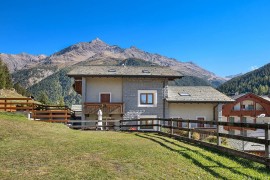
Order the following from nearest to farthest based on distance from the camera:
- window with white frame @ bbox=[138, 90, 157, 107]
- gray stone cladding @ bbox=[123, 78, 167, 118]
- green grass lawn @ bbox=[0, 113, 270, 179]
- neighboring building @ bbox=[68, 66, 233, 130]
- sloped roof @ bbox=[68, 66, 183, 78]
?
green grass lawn @ bbox=[0, 113, 270, 179]
sloped roof @ bbox=[68, 66, 183, 78]
neighboring building @ bbox=[68, 66, 233, 130]
gray stone cladding @ bbox=[123, 78, 167, 118]
window with white frame @ bbox=[138, 90, 157, 107]

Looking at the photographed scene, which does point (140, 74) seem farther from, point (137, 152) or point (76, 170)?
point (76, 170)

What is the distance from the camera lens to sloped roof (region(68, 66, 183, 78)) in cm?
3554

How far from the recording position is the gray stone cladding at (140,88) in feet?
119

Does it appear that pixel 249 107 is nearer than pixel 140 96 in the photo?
No

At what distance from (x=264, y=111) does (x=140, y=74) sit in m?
42.6

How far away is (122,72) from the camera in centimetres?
3669

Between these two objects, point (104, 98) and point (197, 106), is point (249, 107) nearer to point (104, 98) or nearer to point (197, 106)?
point (197, 106)

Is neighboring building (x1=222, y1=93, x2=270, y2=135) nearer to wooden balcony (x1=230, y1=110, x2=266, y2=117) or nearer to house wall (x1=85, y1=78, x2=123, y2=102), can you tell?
wooden balcony (x1=230, y1=110, x2=266, y2=117)

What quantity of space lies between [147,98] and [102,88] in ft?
17.6

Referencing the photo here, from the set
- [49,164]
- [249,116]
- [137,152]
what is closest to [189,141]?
[137,152]

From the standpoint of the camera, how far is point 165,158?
34.2 feet

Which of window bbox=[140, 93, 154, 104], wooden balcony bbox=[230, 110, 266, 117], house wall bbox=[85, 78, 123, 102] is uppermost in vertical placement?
house wall bbox=[85, 78, 123, 102]

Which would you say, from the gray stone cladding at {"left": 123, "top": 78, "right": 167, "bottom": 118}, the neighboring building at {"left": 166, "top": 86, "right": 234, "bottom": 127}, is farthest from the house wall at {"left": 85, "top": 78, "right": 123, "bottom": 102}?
the neighboring building at {"left": 166, "top": 86, "right": 234, "bottom": 127}

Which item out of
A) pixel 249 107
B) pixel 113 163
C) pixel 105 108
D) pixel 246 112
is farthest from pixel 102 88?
pixel 249 107
